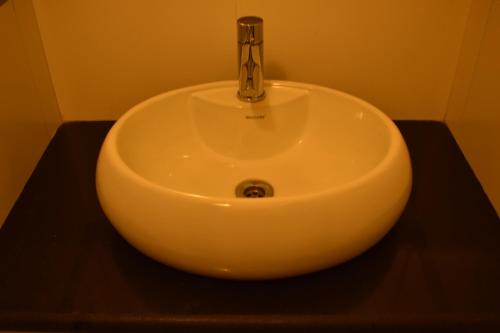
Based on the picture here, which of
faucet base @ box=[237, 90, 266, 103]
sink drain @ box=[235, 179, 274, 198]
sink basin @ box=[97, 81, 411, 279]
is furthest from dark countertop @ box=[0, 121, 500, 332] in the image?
faucet base @ box=[237, 90, 266, 103]

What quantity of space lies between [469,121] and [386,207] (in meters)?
0.37

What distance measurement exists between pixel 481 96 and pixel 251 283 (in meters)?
0.53

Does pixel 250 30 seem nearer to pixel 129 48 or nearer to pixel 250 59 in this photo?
pixel 250 59

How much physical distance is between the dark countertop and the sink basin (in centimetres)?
4

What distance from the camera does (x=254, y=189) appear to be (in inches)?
30.3

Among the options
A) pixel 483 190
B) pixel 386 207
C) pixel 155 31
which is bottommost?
pixel 483 190

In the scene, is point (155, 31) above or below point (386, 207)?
above

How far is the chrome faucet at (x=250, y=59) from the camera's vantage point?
0.71m

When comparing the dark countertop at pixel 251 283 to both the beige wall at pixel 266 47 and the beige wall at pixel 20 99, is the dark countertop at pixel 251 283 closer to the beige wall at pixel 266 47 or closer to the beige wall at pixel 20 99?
the beige wall at pixel 20 99

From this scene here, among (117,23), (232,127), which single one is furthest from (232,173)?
(117,23)

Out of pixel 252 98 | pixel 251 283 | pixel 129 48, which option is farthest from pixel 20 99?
pixel 251 283

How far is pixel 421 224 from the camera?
2.30ft

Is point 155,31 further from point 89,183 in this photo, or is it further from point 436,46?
point 436,46

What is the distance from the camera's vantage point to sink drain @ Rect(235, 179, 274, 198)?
0.76m
